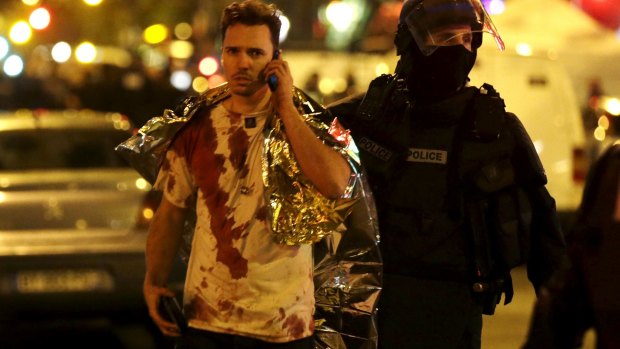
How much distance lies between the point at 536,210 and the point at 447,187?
1.02 feet

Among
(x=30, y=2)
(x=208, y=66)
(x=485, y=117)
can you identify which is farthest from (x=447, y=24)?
(x=30, y=2)

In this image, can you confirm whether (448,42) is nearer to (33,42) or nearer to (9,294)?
(9,294)

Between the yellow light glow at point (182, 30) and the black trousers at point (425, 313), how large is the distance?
4094cm

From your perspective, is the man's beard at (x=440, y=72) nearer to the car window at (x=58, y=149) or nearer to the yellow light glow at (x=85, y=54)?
the car window at (x=58, y=149)

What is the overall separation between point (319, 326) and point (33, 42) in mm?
29196

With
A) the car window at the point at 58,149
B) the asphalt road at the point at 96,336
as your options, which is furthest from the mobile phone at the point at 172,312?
the car window at the point at 58,149

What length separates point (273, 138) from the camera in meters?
4.35

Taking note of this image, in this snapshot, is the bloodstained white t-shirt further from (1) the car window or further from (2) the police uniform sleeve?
(1) the car window

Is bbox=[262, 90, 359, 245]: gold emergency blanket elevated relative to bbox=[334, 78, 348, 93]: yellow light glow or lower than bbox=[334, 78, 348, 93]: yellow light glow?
lower

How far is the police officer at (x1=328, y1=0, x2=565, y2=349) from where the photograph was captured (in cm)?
465

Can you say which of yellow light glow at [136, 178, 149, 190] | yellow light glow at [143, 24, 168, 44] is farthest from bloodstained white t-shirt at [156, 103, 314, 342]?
yellow light glow at [143, 24, 168, 44]

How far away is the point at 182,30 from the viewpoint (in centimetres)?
4606

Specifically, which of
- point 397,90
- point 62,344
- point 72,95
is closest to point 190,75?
point 72,95

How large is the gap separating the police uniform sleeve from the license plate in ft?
13.3
